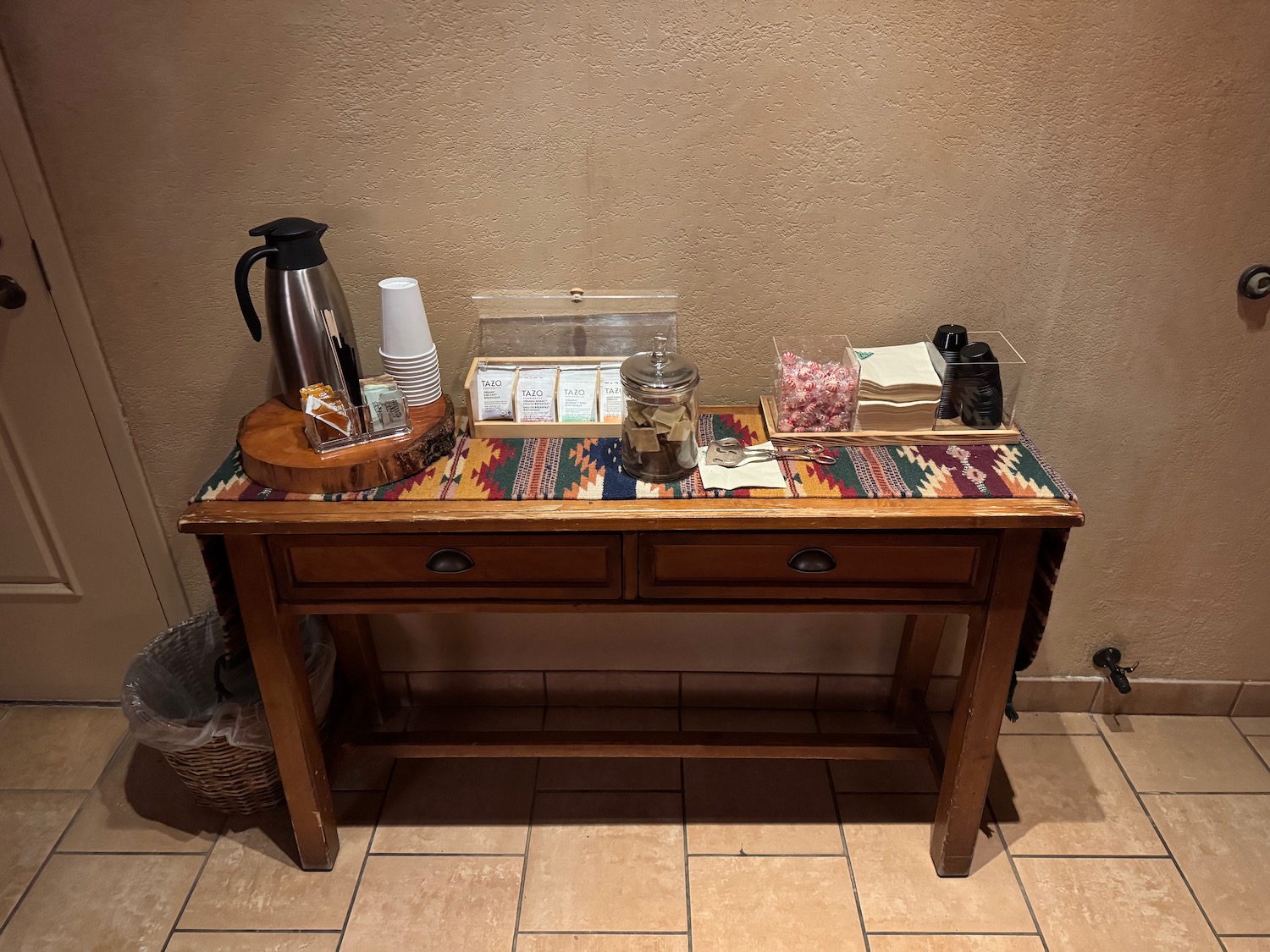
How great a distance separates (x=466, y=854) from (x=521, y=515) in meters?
0.94

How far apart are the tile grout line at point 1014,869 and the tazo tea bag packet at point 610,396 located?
1202mm

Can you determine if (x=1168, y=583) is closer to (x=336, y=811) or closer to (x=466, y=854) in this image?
(x=466, y=854)

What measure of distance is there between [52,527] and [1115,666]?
258cm

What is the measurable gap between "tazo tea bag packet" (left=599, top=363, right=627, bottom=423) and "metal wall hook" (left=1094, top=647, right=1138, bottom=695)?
56.0 inches

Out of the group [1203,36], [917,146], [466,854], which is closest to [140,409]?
[466,854]

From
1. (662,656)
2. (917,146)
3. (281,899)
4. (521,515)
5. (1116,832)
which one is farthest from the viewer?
(662,656)

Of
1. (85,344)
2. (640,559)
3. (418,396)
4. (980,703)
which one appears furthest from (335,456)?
(980,703)

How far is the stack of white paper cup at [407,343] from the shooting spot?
5.37 ft

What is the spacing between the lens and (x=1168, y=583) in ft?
6.91

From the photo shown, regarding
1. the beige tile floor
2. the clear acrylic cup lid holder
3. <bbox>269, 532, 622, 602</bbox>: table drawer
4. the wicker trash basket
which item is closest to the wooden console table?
<bbox>269, 532, 622, 602</bbox>: table drawer

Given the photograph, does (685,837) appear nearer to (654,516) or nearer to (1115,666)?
(654,516)

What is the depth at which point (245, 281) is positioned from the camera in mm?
1542

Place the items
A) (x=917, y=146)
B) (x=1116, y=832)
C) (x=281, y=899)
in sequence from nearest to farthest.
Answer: (x=917, y=146), (x=281, y=899), (x=1116, y=832)

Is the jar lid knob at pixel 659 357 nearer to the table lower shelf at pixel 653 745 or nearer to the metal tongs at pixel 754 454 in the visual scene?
the metal tongs at pixel 754 454
